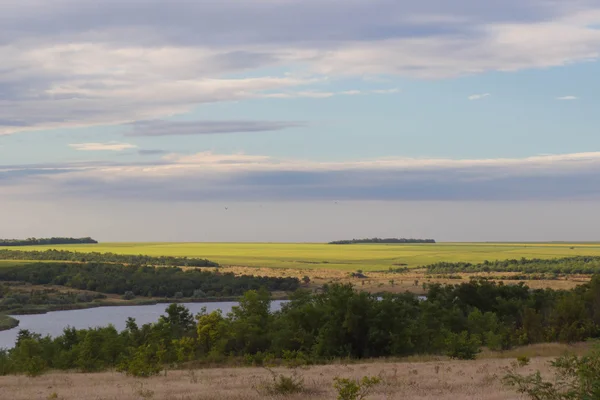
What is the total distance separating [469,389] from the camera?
69.5 ft

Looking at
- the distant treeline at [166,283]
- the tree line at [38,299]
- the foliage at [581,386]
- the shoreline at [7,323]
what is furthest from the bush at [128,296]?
the foliage at [581,386]

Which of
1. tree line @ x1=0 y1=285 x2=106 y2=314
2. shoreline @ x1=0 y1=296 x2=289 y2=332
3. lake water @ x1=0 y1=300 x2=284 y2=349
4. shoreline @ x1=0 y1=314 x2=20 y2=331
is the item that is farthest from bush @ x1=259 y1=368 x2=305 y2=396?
tree line @ x1=0 y1=285 x2=106 y2=314

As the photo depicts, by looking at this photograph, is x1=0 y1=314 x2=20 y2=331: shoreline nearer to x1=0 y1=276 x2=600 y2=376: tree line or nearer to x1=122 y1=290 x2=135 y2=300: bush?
x1=122 y1=290 x2=135 y2=300: bush

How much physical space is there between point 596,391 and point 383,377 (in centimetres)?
1006

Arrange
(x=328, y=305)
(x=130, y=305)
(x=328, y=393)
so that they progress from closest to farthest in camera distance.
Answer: (x=328, y=393) → (x=328, y=305) → (x=130, y=305)

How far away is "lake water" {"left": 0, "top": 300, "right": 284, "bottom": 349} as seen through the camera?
110m

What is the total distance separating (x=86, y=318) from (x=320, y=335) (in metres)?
95.8

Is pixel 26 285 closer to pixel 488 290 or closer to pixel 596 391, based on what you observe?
pixel 488 290

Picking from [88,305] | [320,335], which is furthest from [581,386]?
[88,305]

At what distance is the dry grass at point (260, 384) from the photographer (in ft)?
66.7

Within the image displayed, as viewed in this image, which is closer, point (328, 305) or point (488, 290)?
point (328, 305)

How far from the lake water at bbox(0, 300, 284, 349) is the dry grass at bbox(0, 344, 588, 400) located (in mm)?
75753

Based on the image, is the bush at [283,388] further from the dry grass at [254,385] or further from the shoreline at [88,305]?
the shoreline at [88,305]

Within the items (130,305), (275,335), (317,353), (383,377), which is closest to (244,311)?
(275,335)
